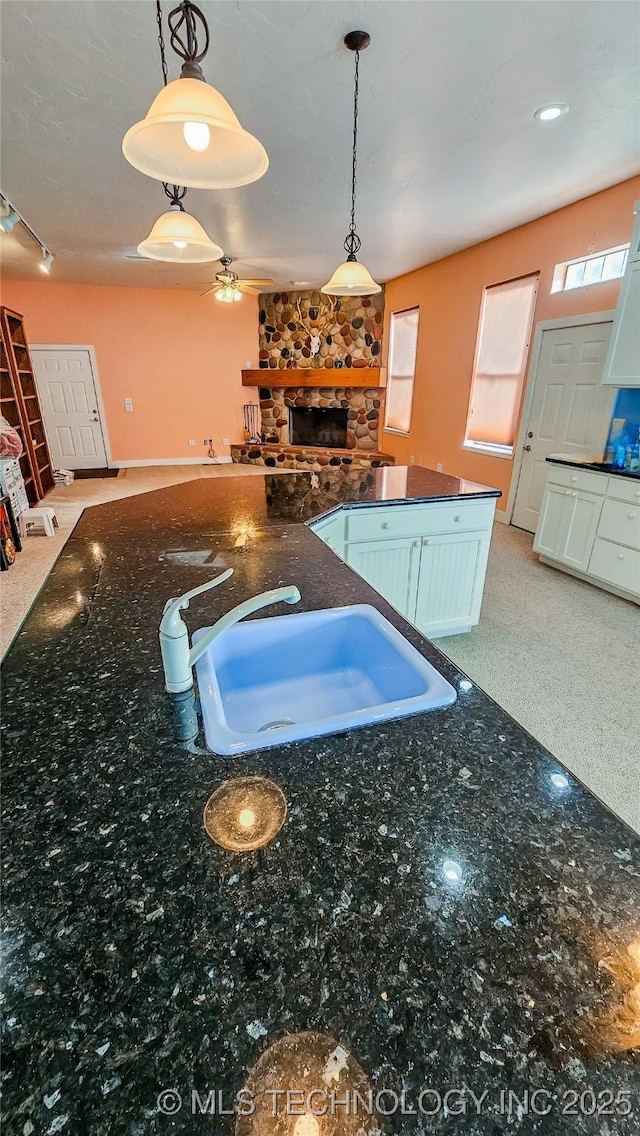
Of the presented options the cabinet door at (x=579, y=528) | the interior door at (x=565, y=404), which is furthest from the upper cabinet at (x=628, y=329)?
the cabinet door at (x=579, y=528)

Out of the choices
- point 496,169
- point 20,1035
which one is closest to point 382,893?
point 20,1035

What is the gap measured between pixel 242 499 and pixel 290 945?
209cm

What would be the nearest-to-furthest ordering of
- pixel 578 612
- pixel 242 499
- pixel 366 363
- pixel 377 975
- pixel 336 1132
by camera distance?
pixel 336 1132 → pixel 377 975 → pixel 242 499 → pixel 578 612 → pixel 366 363

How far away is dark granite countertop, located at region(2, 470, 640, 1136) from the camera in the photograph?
0.41m

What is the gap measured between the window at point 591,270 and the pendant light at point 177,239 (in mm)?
3152

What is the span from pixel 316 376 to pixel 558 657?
19.8 feet

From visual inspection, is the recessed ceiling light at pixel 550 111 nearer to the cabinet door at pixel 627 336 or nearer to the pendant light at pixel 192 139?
the cabinet door at pixel 627 336

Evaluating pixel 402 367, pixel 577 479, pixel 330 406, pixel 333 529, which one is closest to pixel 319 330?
pixel 330 406

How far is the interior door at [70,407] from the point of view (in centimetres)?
729

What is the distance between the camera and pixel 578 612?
3.25m

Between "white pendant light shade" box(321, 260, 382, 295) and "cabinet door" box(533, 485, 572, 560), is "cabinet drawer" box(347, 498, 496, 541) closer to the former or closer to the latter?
"white pendant light shade" box(321, 260, 382, 295)

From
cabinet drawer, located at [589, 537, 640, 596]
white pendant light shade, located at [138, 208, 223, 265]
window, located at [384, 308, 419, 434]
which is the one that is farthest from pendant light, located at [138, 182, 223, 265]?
window, located at [384, 308, 419, 434]

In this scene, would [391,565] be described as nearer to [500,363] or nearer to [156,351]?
[500,363]

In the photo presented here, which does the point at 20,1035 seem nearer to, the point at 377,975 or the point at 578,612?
the point at 377,975
